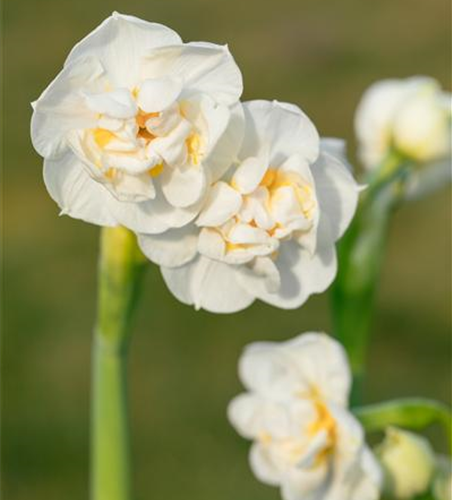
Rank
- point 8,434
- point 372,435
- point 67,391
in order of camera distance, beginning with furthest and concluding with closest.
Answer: point 67,391 → point 8,434 → point 372,435

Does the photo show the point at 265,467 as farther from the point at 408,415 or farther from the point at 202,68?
the point at 202,68

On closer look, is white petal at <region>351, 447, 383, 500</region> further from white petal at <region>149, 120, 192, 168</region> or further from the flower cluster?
white petal at <region>149, 120, 192, 168</region>

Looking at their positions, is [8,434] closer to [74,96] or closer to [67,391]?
[67,391]

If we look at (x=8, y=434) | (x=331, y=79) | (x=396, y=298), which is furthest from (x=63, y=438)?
(x=331, y=79)

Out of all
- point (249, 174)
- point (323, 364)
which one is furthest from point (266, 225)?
point (323, 364)

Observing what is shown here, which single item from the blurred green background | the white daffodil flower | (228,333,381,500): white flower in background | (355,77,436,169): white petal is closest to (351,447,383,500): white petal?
(228,333,381,500): white flower in background

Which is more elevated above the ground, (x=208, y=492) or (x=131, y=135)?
(x=131, y=135)

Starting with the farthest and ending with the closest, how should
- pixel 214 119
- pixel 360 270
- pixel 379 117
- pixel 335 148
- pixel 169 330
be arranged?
1. pixel 169 330
2. pixel 379 117
3. pixel 360 270
4. pixel 335 148
5. pixel 214 119

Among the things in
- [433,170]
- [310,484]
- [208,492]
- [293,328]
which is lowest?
[208,492]
